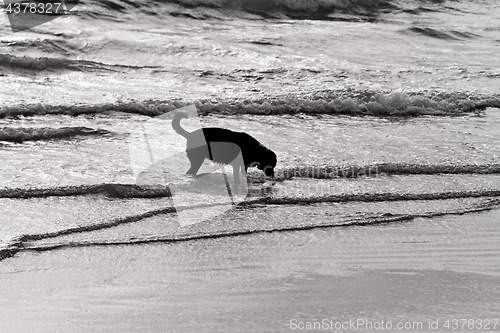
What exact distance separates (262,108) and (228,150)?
10.9 ft

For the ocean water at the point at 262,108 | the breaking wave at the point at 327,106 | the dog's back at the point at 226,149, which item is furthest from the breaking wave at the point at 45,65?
the dog's back at the point at 226,149

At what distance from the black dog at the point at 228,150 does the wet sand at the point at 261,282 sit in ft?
5.15

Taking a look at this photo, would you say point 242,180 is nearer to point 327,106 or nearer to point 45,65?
point 327,106

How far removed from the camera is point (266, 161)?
7.05m

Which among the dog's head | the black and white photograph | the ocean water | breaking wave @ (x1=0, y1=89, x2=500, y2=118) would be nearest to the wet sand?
the black and white photograph

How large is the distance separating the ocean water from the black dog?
0.27 meters

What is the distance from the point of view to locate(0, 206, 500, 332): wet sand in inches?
156

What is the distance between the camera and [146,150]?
314 inches

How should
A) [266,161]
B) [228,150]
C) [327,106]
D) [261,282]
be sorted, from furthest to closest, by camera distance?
[327,106], [266,161], [228,150], [261,282]

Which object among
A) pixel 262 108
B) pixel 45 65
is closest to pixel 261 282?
pixel 262 108

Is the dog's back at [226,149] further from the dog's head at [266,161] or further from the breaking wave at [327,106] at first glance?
the breaking wave at [327,106]

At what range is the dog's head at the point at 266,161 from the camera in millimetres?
7004

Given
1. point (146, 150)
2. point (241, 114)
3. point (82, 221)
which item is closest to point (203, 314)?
point (82, 221)

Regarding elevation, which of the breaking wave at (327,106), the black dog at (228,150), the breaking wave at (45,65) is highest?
the black dog at (228,150)
